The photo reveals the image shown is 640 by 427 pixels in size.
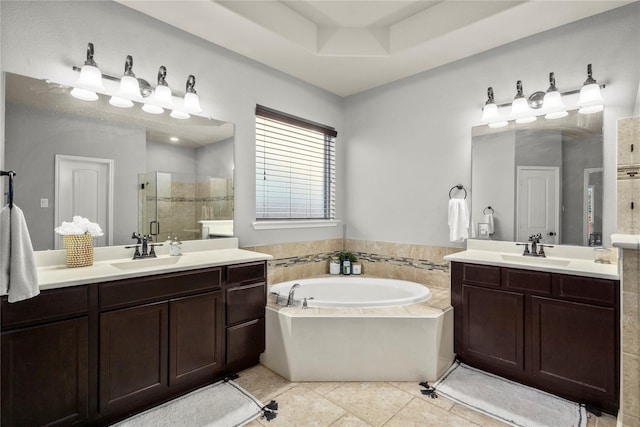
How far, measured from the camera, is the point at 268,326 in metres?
2.51

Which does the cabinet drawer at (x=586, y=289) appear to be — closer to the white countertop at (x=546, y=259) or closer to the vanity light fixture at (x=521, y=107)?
the white countertop at (x=546, y=259)

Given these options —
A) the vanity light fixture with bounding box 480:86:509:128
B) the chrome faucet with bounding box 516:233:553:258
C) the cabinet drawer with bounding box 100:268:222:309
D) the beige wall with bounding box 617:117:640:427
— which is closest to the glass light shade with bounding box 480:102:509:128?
the vanity light fixture with bounding box 480:86:509:128

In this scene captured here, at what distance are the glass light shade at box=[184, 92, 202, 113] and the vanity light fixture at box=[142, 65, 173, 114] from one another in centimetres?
14

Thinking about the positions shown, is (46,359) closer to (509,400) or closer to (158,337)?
(158,337)

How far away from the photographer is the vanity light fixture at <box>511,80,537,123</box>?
8.51ft

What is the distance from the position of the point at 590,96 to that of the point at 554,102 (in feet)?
0.71

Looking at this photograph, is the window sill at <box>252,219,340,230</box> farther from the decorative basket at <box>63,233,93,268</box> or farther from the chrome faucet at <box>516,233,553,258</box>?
the chrome faucet at <box>516,233,553,258</box>

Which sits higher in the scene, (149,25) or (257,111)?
(149,25)

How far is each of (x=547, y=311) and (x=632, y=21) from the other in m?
2.10

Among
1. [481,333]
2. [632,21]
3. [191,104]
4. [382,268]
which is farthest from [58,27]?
[632,21]

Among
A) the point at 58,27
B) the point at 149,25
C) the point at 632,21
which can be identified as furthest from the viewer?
the point at 149,25

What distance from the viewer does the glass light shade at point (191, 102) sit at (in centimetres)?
253

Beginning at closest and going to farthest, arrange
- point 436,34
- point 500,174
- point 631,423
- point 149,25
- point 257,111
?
point 631,423
point 149,25
point 436,34
point 500,174
point 257,111

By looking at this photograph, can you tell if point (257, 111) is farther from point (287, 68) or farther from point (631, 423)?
point (631, 423)
